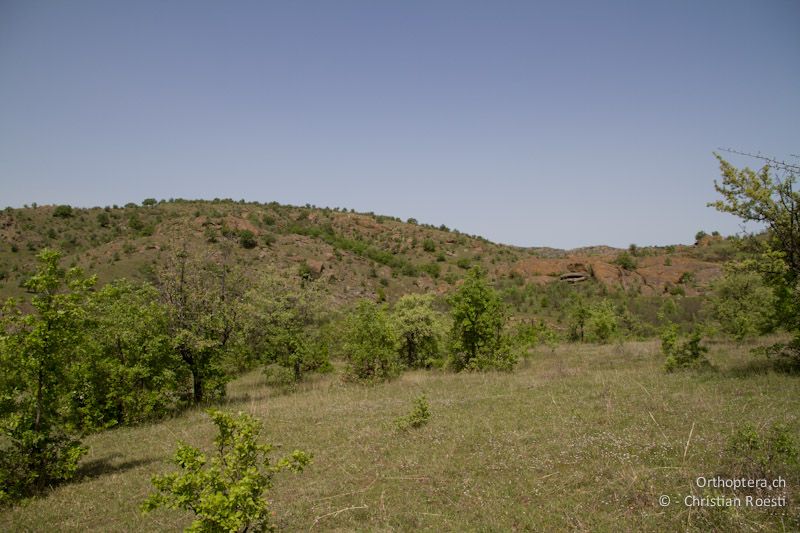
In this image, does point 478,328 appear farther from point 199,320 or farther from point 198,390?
point 198,390

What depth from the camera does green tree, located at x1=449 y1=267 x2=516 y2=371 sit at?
65.4 feet

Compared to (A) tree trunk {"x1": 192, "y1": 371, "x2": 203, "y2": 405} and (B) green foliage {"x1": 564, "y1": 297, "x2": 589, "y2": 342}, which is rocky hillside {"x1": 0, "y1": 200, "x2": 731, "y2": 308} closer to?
(B) green foliage {"x1": 564, "y1": 297, "x2": 589, "y2": 342}

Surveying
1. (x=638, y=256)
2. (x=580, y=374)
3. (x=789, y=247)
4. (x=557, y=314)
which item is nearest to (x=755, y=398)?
(x=789, y=247)

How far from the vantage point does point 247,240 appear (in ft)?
175

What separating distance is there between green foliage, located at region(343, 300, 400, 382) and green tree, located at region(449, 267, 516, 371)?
10.4 ft

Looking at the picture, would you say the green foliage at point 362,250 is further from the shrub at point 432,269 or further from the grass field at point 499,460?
the grass field at point 499,460

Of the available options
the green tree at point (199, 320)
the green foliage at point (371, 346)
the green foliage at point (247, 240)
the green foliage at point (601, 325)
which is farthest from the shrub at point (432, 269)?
the green tree at point (199, 320)

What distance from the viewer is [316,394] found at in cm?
1786

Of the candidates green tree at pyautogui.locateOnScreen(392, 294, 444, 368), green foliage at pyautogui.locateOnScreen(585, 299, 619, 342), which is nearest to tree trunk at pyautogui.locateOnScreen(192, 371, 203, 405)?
green tree at pyautogui.locateOnScreen(392, 294, 444, 368)

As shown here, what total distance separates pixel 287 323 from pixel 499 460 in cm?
1457

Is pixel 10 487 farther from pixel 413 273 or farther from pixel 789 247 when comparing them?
pixel 413 273

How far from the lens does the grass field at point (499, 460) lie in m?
6.56

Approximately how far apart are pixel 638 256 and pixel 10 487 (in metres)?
68.3

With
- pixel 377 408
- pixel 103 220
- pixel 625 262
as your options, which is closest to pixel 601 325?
pixel 377 408
